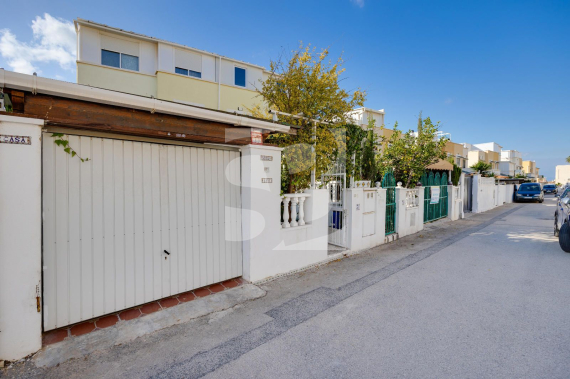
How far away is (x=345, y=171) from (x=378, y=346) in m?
4.50

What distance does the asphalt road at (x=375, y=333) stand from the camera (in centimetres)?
263

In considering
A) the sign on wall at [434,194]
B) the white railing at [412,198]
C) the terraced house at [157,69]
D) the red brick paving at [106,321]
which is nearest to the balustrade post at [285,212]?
the red brick paving at [106,321]

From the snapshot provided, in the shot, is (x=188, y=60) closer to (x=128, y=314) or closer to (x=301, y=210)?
(x=301, y=210)

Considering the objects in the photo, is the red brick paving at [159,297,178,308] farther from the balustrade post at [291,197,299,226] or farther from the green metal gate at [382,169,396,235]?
the green metal gate at [382,169,396,235]

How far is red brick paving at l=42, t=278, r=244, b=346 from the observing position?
10.3 ft

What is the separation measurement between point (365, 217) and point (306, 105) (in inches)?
137

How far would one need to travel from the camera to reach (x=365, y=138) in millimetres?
7262

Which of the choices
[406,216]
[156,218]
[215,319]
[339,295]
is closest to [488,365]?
[339,295]

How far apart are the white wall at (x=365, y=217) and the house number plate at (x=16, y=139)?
5.93m

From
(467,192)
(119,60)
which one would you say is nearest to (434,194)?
(467,192)

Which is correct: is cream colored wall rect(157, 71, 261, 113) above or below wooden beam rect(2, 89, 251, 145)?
above

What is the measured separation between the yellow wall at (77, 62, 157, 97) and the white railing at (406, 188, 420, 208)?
1259 centimetres

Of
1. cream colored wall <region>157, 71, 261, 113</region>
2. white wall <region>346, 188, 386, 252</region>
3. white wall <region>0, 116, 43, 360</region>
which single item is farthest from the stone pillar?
cream colored wall <region>157, 71, 261, 113</region>

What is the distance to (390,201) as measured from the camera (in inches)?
333
